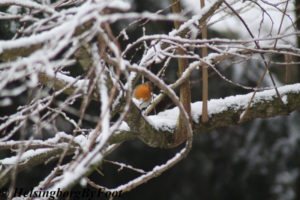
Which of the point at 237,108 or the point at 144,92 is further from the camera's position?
the point at 144,92

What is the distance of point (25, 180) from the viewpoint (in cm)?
353

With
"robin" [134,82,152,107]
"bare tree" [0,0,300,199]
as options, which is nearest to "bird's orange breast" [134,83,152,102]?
"robin" [134,82,152,107]

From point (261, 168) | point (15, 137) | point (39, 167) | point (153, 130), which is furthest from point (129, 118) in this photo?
point (261, 168)

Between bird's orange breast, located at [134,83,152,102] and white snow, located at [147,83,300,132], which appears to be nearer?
white snow, located at [147,83,300,132]

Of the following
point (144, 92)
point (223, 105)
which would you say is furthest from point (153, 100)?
point (223, 105)

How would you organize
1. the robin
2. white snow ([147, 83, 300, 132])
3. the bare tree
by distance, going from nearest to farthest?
the bare tree
white snow ([147, 83, 300, 132])
the robin

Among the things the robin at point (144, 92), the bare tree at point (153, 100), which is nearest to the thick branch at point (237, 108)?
the bare tree at point (153, 100)

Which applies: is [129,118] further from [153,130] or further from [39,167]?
[39,167]

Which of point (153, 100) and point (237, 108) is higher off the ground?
point (153, 100)

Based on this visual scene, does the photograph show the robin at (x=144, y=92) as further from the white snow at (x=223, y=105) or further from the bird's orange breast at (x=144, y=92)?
the white snow at (x=223, y=105)

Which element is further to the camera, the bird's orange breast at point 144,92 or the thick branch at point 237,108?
the bird's orange breast at point 144,92

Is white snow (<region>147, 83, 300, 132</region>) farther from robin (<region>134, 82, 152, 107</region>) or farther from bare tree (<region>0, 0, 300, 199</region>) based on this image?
robin (<region>134, 82, 152, 107</region>)

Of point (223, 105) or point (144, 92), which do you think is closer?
point (223, 105)

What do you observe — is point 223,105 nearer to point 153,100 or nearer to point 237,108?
point 237,108
